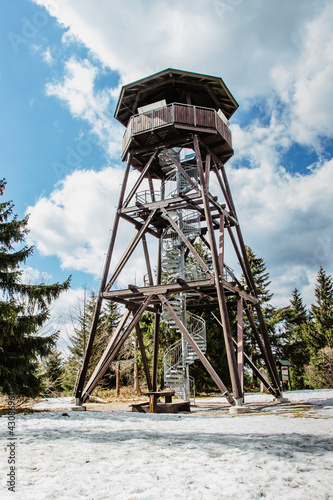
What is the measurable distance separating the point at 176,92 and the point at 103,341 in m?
15.9

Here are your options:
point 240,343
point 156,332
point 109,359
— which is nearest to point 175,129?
point 240,343

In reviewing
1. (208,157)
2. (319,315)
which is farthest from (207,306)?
(319,315)

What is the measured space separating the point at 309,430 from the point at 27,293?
8.81 meters

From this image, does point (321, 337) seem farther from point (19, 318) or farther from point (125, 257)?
point (19, 318)

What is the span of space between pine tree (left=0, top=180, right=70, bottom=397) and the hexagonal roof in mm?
7040

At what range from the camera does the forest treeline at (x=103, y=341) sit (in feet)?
35.9

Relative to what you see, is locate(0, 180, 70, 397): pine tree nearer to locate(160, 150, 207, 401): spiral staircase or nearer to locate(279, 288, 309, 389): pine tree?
locate(160, 150, 207, 401): spiral staircase

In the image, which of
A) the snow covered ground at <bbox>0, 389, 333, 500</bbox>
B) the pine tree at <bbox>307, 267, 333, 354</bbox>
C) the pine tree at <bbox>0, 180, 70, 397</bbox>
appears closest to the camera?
the snow covered ground at <bbox>0, 389, 333, 500</bbox>

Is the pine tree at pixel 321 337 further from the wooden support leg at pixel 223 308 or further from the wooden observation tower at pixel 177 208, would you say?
the wooden support leg at pixel 223 308

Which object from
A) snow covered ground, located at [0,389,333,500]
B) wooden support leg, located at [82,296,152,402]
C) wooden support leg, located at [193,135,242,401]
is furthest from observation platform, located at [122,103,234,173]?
snow covered ground, located at [0,389,333,500]

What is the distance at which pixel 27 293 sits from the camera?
11.6 metres

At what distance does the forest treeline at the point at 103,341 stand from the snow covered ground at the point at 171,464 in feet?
15.6

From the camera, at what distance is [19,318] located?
36.2ft

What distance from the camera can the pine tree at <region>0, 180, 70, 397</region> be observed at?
10.3 m
